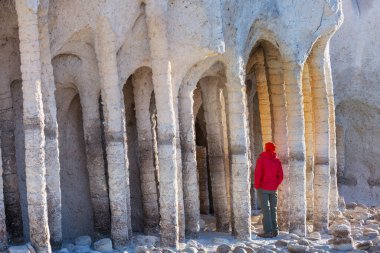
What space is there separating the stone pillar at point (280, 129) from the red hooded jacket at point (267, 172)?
68.3 inches

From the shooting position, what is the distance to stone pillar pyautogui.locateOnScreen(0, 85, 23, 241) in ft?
41.5

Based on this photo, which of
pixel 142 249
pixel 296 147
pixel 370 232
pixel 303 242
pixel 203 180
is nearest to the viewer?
pixel 142 249

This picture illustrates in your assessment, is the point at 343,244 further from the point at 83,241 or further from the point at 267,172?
the point at 83,241

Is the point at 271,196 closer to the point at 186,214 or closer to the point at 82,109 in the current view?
the point at 186,214

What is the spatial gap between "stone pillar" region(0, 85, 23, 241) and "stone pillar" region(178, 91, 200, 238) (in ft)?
10.3

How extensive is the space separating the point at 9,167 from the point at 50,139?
3.71 ft

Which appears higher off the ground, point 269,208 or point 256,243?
point 269,208

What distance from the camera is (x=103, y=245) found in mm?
12453

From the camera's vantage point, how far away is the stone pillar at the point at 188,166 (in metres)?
14.2

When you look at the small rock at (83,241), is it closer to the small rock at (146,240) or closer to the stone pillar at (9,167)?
the small rock at (146,240)

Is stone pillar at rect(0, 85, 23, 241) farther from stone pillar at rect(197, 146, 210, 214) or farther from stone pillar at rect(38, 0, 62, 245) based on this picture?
stone pillar at rect(197, 146, 210, 214)

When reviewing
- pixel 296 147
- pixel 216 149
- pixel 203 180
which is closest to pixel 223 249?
pixel 216 149

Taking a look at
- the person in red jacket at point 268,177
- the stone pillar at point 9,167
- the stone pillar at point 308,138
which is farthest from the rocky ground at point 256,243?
the stone pillar at point 9,167

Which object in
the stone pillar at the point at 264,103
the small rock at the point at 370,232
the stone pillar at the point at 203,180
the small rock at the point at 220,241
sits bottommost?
the small rock at the point at 370,232
